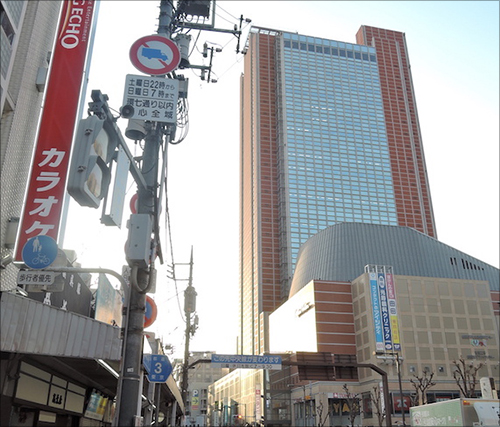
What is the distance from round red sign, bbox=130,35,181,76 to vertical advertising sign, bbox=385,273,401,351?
7299 centimetres

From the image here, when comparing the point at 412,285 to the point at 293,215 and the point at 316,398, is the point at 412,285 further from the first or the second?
the point at 293,215

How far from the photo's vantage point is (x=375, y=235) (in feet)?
339

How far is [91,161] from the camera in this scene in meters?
6.20

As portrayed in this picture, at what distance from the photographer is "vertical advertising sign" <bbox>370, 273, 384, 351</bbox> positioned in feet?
245

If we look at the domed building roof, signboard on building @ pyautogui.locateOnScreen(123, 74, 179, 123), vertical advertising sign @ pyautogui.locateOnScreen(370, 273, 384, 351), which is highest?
the domed building roof

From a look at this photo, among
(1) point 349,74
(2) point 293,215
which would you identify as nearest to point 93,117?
(2) point 293,215

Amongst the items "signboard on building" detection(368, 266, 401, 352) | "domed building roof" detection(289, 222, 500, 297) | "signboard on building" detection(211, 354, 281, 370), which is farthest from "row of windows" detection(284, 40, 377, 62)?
"signboard on building" detection(211, 354, 281, 370)

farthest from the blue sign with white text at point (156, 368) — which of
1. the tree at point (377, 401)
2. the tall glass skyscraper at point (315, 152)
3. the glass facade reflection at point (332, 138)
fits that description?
the glass facade reflection at point (332, 138)

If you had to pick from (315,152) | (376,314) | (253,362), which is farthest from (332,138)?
(253,362)

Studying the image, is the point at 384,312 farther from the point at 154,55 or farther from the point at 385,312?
the point at 154,55

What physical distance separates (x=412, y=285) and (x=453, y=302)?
785 centimetres

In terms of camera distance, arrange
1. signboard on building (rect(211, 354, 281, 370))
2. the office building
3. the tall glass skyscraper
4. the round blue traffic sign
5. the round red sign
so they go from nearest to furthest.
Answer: the round red sign, the round blue traffic sign, signboard on building (rect(211, 354, 281, 370)), the office building, the tall glass skyscraper

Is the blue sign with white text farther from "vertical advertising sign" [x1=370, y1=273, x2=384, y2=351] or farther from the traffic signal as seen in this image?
"vertical advertising sign" [x1=370, y1=273, x2=384, y2=351]

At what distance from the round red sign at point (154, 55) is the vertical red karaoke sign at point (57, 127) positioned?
7.40 m
